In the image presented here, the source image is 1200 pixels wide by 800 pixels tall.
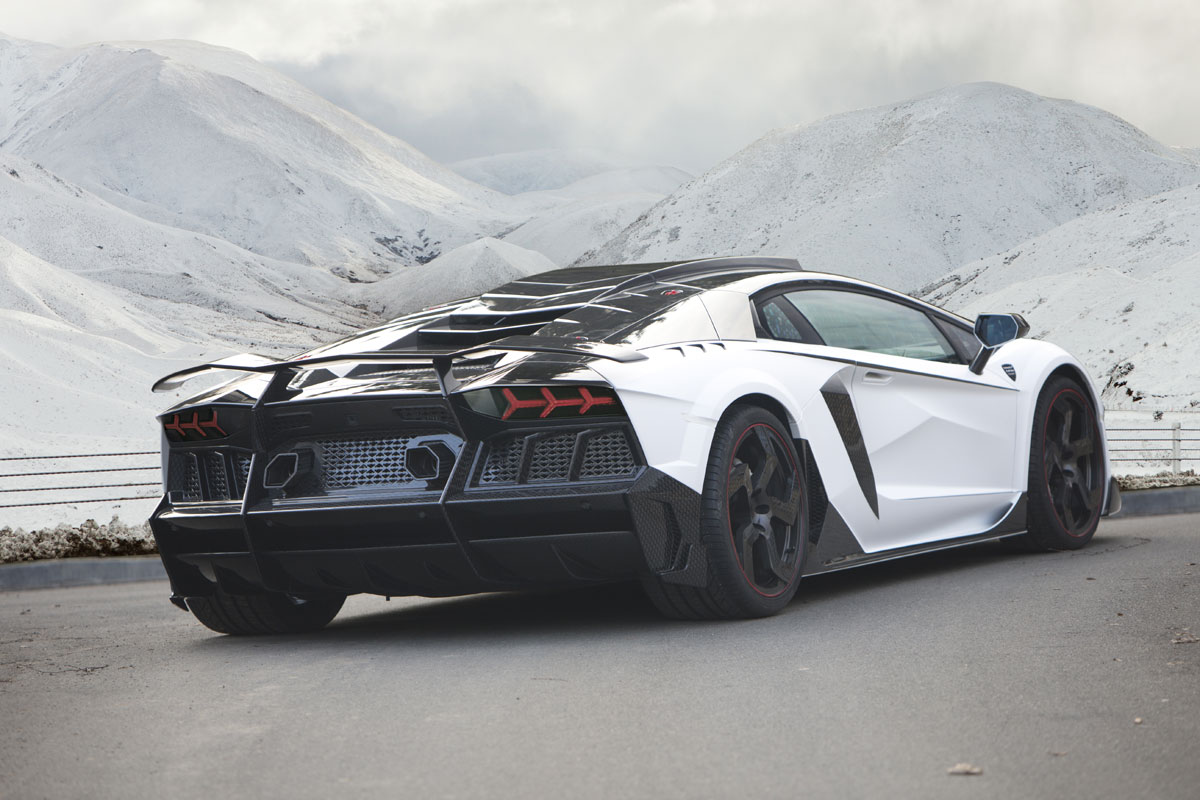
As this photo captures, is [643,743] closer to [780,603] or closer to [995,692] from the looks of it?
[995,692]

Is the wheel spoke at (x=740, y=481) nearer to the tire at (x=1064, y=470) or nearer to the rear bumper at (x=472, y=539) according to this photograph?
the rear bumper at (x=472, y=539)

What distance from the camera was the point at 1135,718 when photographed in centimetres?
377

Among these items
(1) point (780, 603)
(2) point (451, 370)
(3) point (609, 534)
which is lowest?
(1) point (780, 603)

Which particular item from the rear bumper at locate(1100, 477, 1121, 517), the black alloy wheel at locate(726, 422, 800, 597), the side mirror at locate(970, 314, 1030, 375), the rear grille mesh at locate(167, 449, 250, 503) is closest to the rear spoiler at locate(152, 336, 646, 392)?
the rear grille mesh at locate(167, 449, 250, 503)

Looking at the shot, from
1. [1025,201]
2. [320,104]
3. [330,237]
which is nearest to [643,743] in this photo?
[1025,201]

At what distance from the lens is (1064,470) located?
7430mm

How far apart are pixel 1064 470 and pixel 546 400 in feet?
12.2

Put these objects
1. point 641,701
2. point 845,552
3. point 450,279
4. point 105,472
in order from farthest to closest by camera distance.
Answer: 1. point 450,279
2. point 105,472
3. point 845,552
4. point 641,701

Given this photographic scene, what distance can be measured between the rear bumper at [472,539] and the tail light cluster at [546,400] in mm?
261

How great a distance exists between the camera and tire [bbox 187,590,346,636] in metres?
5.80

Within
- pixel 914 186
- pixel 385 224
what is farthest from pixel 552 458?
pixel 385 224

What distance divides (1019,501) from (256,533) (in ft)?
12.7

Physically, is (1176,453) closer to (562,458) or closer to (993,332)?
(993,332)

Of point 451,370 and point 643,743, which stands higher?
point 451,370
